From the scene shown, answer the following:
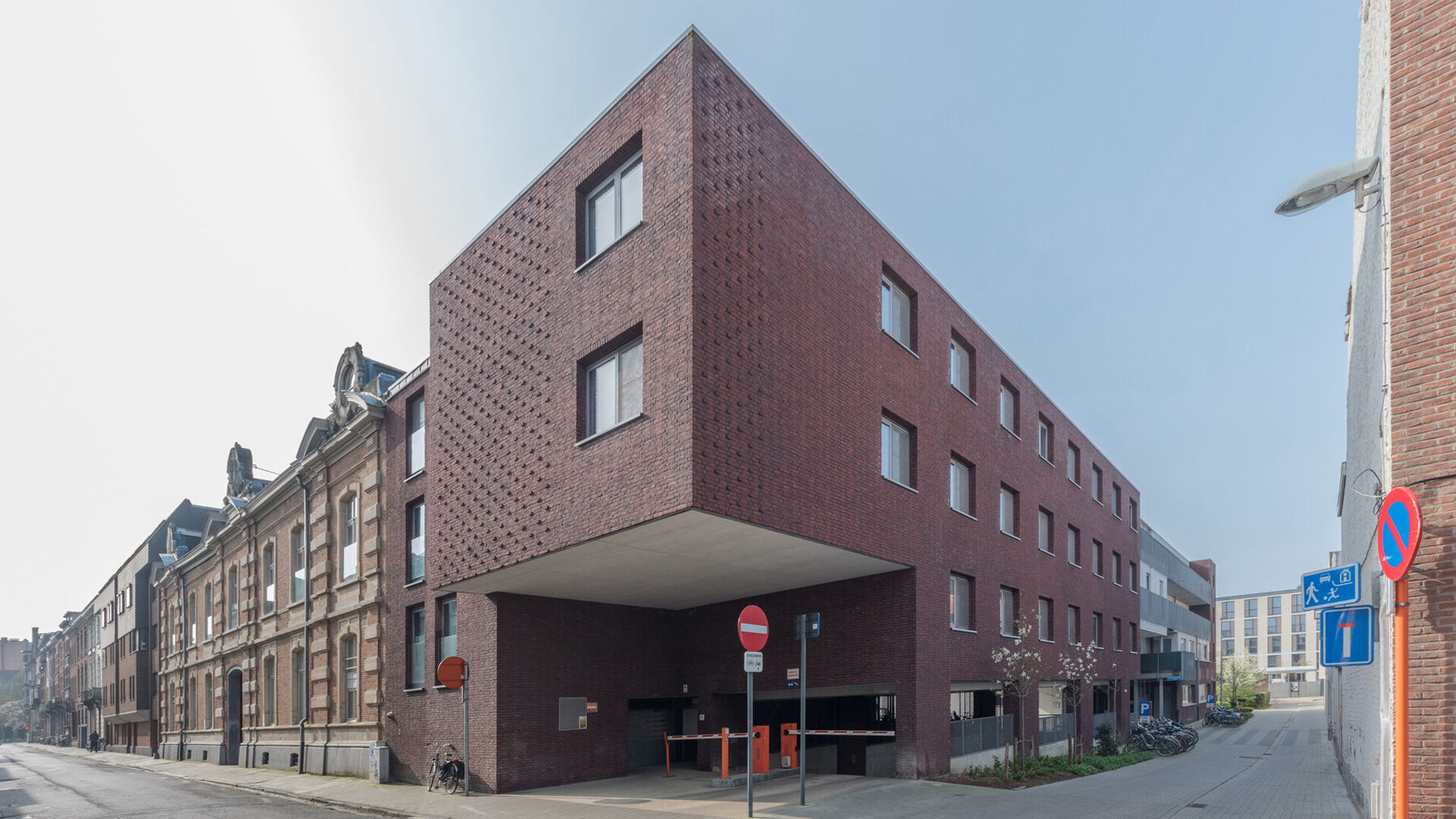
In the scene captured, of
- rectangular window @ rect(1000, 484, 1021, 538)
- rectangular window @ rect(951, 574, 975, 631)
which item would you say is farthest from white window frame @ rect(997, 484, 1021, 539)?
rectangular window @ rect(951, 574, 975, 631)

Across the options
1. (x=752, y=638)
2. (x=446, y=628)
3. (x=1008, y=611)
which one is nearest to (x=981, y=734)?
(x=1008, y=611)

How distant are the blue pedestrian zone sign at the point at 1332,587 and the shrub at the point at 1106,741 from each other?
74.4 feet

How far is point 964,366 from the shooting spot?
964 inches

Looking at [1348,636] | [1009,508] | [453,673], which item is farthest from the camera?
[1009,508]

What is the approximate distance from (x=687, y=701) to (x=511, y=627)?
618cm

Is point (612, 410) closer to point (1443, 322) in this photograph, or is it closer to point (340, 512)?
point (1443, 322)

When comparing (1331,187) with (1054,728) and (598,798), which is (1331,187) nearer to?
(598,798)

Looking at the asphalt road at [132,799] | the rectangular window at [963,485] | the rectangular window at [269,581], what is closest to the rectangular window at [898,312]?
the rectangular window at [963,485]

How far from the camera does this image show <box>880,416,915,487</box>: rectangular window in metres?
18.9

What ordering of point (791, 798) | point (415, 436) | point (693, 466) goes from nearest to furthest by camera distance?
point (693, 466), point (791, 798), point (415, 436)

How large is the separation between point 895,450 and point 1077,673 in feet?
40.1

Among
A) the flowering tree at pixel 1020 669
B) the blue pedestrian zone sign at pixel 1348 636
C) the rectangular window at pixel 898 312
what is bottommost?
the flowering tree at pixel 1020 669

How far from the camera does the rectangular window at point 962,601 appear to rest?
21.4 meters

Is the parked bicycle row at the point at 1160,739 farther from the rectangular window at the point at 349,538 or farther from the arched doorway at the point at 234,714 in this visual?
the arched doorway at the point at 234,714
